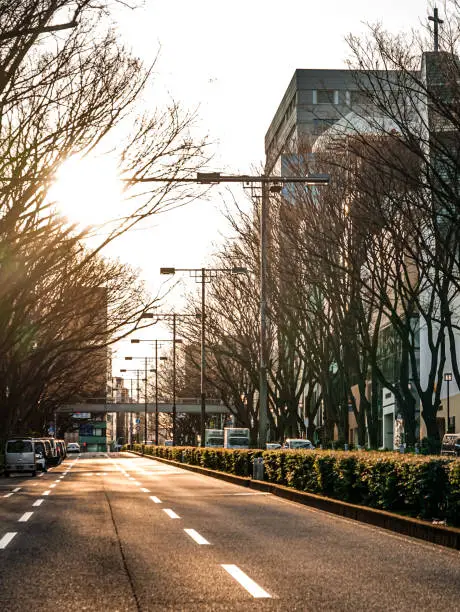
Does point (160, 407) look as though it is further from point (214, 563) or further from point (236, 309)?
point (214, 563)

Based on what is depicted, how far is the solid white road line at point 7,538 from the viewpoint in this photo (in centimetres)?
1209

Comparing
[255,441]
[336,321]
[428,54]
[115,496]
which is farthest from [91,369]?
[428,54]

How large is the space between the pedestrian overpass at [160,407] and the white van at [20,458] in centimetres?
6148

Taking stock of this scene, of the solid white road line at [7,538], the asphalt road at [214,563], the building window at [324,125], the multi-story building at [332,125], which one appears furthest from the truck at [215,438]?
the solid white road line at [7,538]

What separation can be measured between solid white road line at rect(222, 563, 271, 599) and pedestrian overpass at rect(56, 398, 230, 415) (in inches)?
3763

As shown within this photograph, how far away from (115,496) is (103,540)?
35.5 ft

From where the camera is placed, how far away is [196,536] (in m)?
13.1

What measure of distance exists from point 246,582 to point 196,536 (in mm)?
4400

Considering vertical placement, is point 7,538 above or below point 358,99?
Answer: below

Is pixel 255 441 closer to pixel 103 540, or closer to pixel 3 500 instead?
pixel 3 500

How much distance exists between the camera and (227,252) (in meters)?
42.8

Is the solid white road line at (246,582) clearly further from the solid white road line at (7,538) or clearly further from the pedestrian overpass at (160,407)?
the pedestrian overpass at (160,407)

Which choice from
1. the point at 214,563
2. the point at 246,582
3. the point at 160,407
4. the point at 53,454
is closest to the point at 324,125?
the point at 214,563

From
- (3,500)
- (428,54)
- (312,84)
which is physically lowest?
(3,500)
